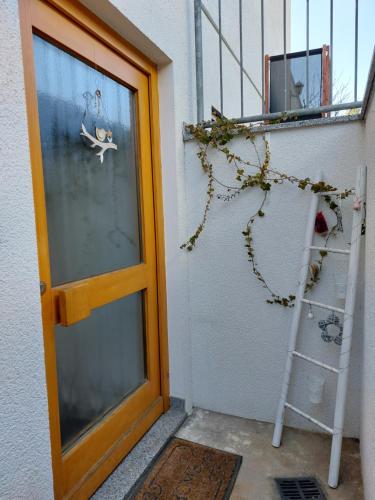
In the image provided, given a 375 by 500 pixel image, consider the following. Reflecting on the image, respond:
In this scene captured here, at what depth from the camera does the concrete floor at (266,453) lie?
5.75ft

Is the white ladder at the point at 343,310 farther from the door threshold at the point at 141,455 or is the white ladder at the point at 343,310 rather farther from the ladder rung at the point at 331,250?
the door threshold at the point at 141,455

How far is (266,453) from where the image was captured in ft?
6.65

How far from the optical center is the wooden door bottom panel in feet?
5.27

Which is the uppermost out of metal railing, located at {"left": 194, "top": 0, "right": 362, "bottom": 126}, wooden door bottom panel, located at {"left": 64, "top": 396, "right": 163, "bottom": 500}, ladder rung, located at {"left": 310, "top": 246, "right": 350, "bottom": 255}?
metal railing, located at {"left": 194, "top": 0, "right": 362, "bottom": 126}

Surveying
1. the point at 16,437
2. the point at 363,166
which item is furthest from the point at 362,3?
A: the point at 16,437

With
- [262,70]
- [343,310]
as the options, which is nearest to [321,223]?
[343,310]

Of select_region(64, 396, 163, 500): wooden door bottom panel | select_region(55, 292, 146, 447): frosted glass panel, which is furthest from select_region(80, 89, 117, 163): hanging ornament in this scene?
select_region(64, 396, 163, 500): wooden door bottom panel

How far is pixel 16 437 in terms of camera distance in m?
1.14

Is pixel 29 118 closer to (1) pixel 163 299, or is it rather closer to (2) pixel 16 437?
(2) pixel 16 437

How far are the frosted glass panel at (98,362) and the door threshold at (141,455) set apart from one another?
1.05 ft

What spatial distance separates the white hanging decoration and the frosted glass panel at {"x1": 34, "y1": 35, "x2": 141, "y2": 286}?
0.5 inches

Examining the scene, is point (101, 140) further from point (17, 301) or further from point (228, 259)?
point (228, 259)

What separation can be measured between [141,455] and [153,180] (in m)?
1.69

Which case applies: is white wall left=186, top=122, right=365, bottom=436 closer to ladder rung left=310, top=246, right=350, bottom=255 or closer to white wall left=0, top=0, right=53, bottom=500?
ladder rung left=310, top=246, right=350, bottom=255
